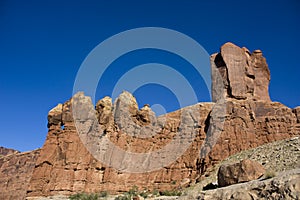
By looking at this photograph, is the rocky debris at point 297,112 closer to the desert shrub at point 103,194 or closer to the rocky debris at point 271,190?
the desert shrub at point 103,194

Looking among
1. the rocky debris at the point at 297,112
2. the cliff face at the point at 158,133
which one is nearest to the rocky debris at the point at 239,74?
the cliff face at the point at 158,133

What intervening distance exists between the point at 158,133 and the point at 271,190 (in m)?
51.4

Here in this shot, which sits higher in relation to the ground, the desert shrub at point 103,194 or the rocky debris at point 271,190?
the desert shrub at point 103,194

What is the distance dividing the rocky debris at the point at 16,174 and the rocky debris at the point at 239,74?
6918 centimetres

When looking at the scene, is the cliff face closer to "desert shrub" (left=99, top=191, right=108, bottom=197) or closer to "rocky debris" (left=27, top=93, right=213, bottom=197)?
"rocky debris" (left=27, top=93, right=213, bottom=197)

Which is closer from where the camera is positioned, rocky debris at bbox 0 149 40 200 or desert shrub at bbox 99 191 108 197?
desert shrub at bbox 99 191 108 197

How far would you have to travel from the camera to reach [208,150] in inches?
1973

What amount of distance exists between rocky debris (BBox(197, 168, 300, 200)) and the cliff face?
36.4 m

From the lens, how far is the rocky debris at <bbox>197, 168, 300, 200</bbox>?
1032 centimetres

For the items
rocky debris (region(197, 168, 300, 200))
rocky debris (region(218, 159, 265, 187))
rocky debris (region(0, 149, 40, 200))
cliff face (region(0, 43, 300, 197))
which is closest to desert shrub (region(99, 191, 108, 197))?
cliff face (region(0, 43, 300, 197))

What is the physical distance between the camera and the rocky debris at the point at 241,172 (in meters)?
15.4

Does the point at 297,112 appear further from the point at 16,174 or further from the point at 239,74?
the point at 16,174

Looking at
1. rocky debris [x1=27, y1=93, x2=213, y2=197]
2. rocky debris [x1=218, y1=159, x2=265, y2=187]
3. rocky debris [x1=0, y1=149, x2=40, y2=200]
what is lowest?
rocky debris [x1=218, y1=159, x2=265, y2=187]

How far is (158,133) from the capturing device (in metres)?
62.4
